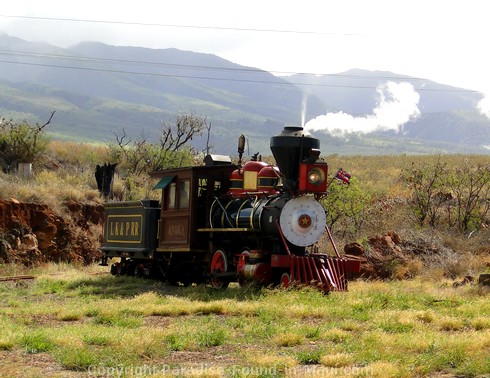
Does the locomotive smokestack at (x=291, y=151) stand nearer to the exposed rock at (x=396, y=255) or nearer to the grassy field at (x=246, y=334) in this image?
the grassy field at (x=246, y=334)

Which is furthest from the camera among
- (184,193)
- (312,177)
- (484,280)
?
(184,193)

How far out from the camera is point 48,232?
2492 cm

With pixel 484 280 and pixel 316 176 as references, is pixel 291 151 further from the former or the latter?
pixel 484 280

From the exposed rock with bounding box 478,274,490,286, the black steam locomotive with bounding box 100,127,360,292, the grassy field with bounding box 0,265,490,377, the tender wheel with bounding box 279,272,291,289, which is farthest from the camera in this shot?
the exposed rock with bounding box 478,274,490,286

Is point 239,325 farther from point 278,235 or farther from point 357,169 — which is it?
point 357,169

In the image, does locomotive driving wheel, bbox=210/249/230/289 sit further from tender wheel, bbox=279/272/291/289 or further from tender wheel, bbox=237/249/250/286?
tender wheel, bbox=279/272/291/289

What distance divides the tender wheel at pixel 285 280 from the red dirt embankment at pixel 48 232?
33.9ft

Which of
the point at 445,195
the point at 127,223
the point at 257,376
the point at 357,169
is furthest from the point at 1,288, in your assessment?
the point at 357,169

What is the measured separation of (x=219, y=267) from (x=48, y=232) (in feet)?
31.7

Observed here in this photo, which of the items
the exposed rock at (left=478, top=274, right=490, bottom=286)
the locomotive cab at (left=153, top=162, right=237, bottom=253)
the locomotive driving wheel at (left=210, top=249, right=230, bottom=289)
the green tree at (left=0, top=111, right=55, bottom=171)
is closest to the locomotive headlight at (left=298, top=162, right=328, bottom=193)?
the locomotive driving wheel at (left=210, top=249, right=230, bottom=289)

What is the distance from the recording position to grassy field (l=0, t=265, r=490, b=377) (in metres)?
7.84

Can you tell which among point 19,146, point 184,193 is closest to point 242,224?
point 184,193

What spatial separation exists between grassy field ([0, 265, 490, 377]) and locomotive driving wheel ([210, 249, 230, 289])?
1.01 metres

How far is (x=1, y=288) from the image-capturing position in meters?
17.0
